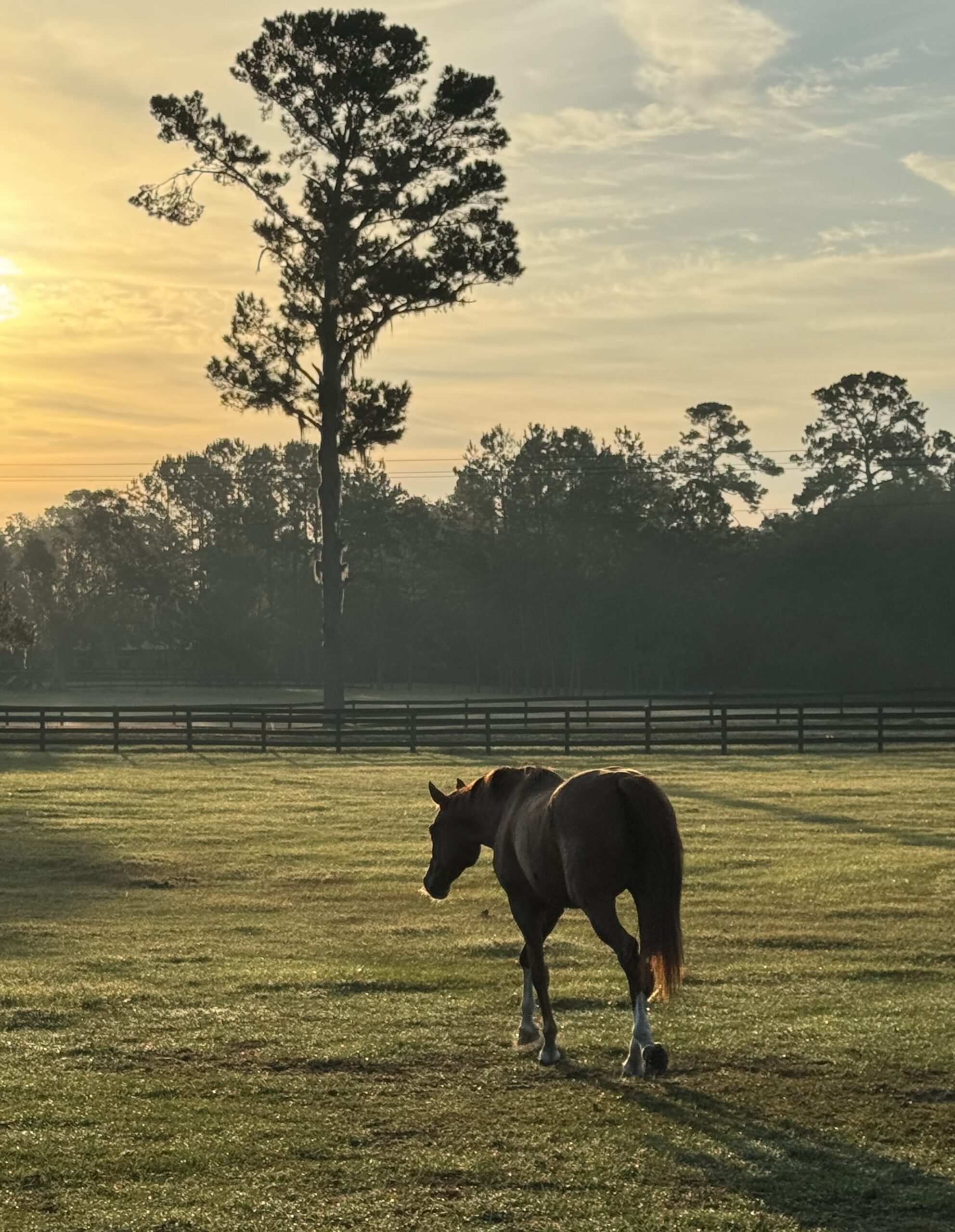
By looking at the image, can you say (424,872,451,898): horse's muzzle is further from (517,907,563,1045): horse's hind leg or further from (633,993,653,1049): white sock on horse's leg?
(633,993,653,1049): white sock on horse's leg

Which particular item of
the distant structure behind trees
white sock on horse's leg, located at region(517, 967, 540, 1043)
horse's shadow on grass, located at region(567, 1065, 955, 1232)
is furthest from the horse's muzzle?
the distant structure behind trees

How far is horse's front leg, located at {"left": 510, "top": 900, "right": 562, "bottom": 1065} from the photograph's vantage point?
8492 millimetres

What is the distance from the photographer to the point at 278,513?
117 meters

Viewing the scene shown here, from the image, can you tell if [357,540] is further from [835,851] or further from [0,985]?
[0,985]

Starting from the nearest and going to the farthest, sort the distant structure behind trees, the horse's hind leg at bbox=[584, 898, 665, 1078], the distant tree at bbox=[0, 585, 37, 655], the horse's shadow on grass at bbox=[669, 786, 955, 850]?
the horse's hind leg at bbox=[584, 898, 665, 1078]
the horse's shadow on grass at bbox=[669, 786, 955, 850]
the distant tree at bbox=[0, 585, 37, 655]
the distant structure behind trees

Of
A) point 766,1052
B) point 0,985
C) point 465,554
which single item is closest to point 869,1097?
point 766,1052

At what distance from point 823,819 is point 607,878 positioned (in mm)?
14398

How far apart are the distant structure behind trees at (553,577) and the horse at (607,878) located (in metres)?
65.9

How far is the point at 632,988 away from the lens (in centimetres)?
802

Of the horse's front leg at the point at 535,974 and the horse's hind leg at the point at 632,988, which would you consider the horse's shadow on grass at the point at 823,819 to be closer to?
the horse's front leg at the point at 535,974

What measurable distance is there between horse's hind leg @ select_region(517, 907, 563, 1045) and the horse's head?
93 centimetres

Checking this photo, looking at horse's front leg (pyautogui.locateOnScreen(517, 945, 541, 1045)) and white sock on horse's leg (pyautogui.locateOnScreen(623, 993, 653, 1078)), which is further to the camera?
horse's front leg (pyautogui.locateOnScreen(517, 945, 541, 1045))

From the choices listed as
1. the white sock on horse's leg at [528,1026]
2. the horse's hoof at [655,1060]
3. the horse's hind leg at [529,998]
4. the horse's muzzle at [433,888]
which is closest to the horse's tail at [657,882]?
the horse's hoof at [655,1060]

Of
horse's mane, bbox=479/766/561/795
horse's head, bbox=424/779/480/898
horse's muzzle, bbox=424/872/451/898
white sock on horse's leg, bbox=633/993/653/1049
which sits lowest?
white sock on horse's leg, bbox=633/993/653/1049
